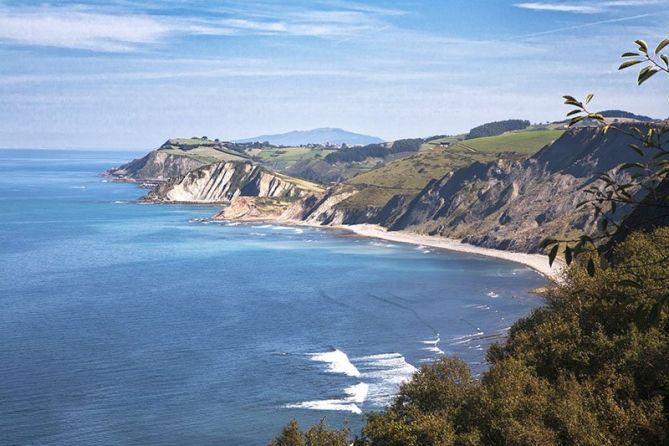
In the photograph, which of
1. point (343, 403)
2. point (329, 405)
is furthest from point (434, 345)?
point (329, 405)

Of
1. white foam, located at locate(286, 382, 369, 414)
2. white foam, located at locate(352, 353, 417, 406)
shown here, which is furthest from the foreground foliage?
white foam, located at locate(352, 353, 417, 406)

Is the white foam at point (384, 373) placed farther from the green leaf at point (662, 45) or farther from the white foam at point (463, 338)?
the green leaf at point (662, 45)

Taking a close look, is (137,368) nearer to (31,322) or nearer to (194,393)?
(194,393)

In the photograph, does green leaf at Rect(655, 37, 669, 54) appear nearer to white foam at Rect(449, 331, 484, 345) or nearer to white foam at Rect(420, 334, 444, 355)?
white foam at Rect(420, 334, 444, 355)

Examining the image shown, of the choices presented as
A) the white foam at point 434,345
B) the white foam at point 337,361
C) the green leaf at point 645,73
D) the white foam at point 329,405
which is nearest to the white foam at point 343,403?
the white foam at point 329,405

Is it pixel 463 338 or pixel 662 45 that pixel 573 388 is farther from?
pixel 463 338
